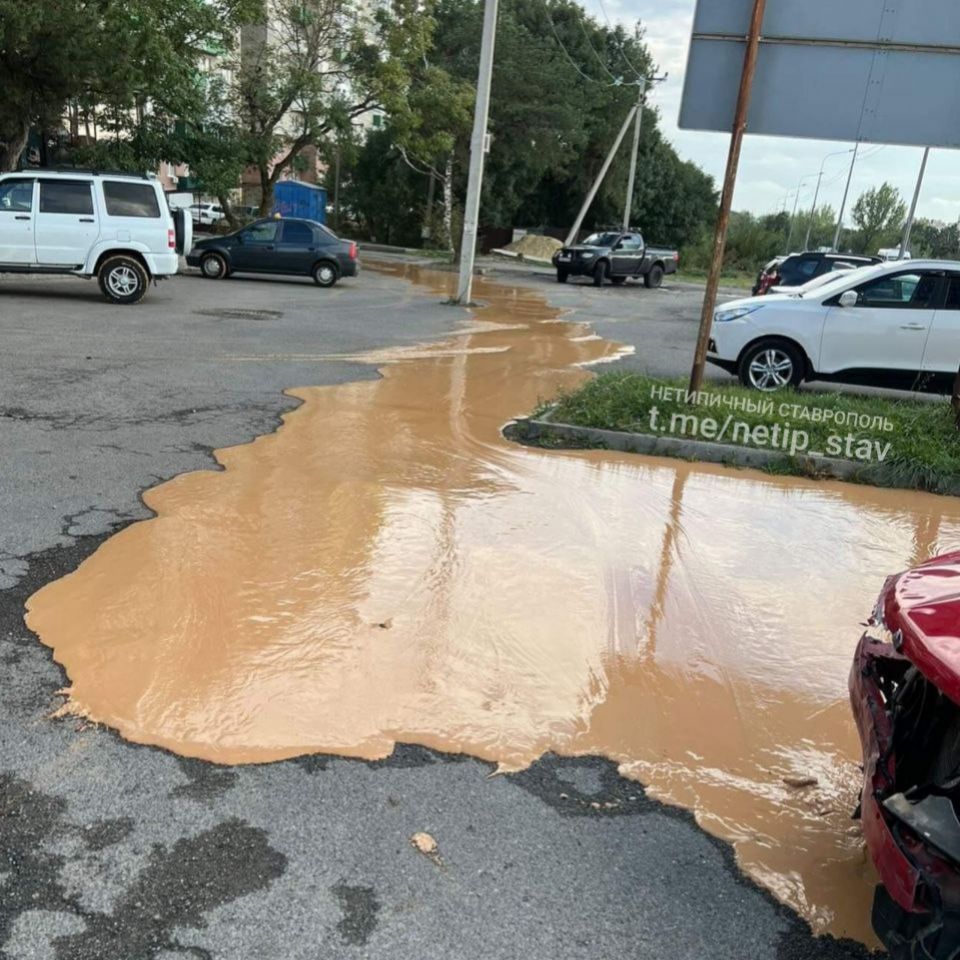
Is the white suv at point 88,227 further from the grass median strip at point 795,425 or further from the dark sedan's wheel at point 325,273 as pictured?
the grass median strip at point 795,425

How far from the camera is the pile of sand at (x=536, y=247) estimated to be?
137ft

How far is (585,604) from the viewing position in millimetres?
4832

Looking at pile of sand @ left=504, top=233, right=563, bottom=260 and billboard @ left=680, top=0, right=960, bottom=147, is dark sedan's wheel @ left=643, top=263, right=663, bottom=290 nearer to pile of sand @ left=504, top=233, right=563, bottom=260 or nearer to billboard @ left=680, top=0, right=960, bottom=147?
pile of sand @ left=504, top=233, right=563, bottom=260

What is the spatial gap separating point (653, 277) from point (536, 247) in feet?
39.8

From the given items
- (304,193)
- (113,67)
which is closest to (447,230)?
(304,193)

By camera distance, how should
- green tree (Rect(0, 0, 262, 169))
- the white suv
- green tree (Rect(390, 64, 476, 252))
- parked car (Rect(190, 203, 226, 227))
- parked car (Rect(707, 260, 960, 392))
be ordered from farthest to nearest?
parked car (Rect(190, 203, 226, 227)) → green tree (Rect(390, 64, 476, 252)) → green tree (Rect(0, 0, 262, 169)) → the white suv → parked car (Rect(707, 260, 960, 392))

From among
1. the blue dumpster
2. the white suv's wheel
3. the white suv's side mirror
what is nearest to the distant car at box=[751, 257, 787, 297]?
the white suv's side mirror

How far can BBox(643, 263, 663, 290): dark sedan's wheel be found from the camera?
101 ft

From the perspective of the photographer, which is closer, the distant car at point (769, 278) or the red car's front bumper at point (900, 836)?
the red car's front bumper at point (900, 836)

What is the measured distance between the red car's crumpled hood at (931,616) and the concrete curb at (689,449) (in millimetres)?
5308

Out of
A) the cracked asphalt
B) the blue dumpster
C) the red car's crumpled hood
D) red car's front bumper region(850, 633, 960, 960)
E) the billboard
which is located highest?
the billboard

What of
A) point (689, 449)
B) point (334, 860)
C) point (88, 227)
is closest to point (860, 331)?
point (689, 449)

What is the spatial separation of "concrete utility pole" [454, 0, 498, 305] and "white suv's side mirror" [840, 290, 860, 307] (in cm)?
931

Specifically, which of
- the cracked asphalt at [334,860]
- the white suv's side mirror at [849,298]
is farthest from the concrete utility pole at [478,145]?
the cracked asphalt at [334,860]
